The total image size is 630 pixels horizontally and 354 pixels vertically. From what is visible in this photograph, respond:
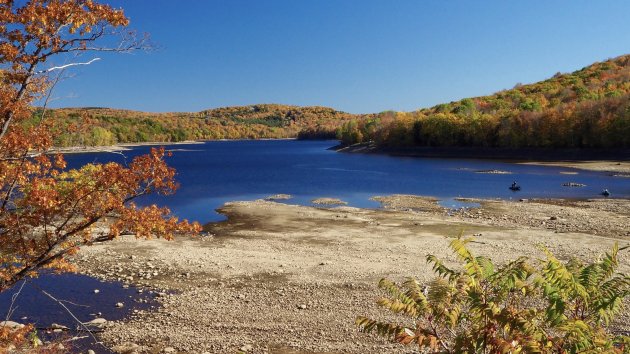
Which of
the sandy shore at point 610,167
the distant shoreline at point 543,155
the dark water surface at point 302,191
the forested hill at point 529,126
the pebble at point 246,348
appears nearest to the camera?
the pebble at point 246,348

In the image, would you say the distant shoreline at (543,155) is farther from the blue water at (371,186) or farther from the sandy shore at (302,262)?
the sandy shore at (302,262)

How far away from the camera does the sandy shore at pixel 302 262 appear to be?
54.6 feet

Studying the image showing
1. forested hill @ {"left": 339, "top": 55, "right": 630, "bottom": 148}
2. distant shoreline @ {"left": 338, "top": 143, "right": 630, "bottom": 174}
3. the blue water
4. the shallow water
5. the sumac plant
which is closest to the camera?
the sumac plant

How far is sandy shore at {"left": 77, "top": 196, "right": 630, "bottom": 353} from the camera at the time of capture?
1666cm

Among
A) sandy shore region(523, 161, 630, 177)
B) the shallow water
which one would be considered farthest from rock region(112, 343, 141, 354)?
sandy shore region(523, 161, 630, 177)

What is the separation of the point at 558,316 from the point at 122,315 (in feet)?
53.2

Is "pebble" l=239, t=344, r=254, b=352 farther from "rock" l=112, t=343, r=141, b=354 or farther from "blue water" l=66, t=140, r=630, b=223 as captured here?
"blue water" l=66, t=140, r=630, b=223

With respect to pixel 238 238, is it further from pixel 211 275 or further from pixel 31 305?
pixel 31 305

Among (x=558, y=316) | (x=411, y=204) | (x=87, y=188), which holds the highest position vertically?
(x=87, y=188)

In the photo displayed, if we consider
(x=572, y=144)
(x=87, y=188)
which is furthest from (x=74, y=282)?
(x=572, y=144)

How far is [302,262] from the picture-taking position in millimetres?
25906

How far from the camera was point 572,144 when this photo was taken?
10838cm

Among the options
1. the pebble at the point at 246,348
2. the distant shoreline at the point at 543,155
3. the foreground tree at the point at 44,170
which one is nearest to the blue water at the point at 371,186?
the distant shoreline at the point at 543,155

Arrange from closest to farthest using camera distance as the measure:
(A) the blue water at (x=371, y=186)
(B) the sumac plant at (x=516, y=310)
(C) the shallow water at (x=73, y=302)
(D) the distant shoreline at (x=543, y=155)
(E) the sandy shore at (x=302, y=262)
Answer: (B) the sumac plant at (x=516, y=310) → (E) the sandy shore at (x=302, y=262) → (C) the shallow water at (x=73, y=302) → (A) the blue water at (x=371, y=186) → (D) the distant shoreline at (x=543, y=155)
